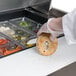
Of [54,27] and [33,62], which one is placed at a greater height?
[54,27]

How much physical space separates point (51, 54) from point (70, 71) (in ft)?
0.74

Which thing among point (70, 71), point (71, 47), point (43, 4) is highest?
point (43, 4)

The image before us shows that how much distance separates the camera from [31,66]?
0.97 metres

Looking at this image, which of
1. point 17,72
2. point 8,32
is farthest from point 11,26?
point 17,72

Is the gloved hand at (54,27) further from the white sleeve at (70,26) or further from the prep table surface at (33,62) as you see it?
the prep table surface at (33,62)

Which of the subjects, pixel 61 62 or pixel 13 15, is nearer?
pixel 61 62

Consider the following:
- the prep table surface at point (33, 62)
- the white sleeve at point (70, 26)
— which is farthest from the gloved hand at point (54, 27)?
the prep table surface at point (33, 62)

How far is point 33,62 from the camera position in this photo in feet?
3.30

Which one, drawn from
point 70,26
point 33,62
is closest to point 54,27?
point 70,26

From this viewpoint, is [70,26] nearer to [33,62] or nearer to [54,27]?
[54,27]

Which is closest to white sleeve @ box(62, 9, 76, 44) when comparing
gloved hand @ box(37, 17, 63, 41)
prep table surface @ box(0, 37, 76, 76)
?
gloved hand @ box(37, 17, 63, 41)

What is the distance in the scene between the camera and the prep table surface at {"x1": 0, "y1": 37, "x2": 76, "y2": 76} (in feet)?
3.02

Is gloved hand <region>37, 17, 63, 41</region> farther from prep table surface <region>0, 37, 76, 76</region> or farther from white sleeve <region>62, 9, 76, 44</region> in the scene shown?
prep table surface <region>0, 37, 76, 76</region>

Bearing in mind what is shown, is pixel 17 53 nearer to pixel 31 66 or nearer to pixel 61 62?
pixel 31 66
